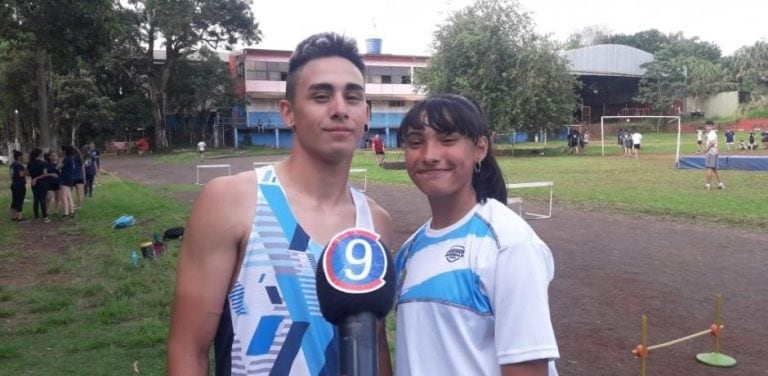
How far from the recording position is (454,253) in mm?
1939

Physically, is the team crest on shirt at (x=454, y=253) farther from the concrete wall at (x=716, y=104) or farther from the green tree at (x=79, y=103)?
the concrete wall at (x=716, y=104)

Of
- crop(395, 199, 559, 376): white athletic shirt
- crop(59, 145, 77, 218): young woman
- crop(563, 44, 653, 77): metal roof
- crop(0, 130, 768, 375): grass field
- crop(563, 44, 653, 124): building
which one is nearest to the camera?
crop(395, 199, 559, 376): white athletic shirt

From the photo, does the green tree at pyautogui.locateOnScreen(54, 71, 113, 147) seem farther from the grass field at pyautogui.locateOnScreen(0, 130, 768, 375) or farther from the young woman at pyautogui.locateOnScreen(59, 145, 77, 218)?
the young woman at pyautogui.locateOnScreen(59, 145, 77, 218)

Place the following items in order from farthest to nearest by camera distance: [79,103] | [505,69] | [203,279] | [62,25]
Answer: [79,103] → [505,69] → [62,25] → [203,279]

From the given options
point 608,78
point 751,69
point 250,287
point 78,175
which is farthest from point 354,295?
point 751,69

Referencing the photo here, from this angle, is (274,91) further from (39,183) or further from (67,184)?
(39,183)

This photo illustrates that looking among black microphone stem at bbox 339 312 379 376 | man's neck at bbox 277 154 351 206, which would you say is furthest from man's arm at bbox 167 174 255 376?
black microphone stem at bbox 339 312 379 376

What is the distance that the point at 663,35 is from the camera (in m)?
87.2

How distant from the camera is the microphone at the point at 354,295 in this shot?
1.31m

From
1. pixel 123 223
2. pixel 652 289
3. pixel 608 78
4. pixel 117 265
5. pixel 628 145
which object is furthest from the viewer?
pixel 608 78

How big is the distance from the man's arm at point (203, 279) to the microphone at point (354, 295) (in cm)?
54

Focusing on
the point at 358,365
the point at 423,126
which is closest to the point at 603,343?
the point at 423,126

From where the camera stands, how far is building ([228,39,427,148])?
54188 mm

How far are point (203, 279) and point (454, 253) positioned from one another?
699mm
